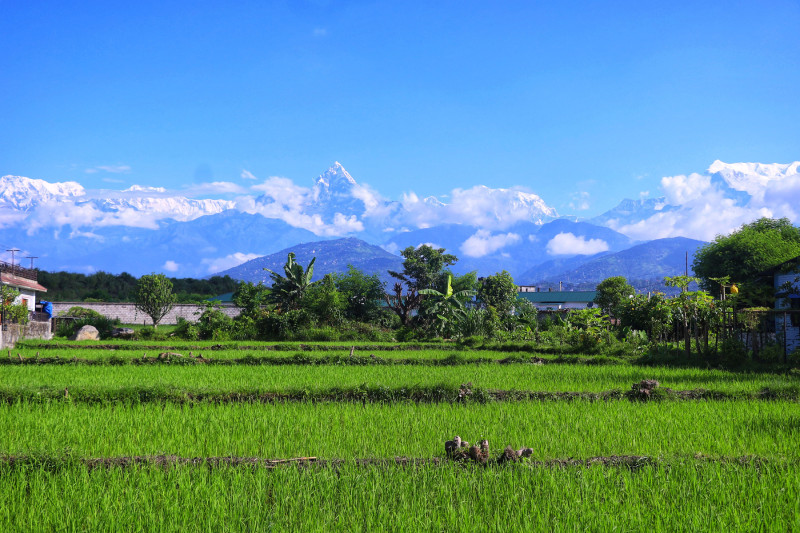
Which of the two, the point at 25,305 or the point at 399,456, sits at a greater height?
the point at 25,305

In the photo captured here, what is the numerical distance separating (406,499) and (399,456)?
1029mm

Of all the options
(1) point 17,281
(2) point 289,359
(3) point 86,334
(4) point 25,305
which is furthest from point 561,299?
(2) point 289,359

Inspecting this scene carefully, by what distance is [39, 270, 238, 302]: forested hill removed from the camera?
5074 centimetres

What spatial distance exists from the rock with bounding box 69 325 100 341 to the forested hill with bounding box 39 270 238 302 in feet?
75.3

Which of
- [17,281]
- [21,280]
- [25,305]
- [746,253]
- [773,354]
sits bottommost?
[773,354]

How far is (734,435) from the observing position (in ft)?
20.4

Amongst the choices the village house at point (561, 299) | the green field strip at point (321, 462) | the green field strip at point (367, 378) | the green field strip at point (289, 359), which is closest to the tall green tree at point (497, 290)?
the green field strip at point (289, 359)

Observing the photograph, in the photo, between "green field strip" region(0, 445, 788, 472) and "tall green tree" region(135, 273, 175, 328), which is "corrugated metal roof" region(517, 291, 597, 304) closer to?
"tall green tree" region(135, 273, 175, 328)

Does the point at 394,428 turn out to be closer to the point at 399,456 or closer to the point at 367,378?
the point at 399,456

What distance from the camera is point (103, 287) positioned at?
187 ft

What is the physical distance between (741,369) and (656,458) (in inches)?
354

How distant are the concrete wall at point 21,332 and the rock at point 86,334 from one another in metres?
1.08

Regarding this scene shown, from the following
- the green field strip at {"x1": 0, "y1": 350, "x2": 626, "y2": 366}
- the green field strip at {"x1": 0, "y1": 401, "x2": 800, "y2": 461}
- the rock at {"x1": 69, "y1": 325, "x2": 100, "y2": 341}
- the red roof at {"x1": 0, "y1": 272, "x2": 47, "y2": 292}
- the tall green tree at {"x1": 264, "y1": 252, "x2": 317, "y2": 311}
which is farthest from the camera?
the red roof at {"x1": 0, "y1": 272, "x2": 47, "y2": 292}

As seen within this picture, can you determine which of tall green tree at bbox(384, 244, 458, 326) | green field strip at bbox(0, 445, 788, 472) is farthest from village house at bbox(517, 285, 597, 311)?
green field strip at bbox(0, 445, 788, 472)
